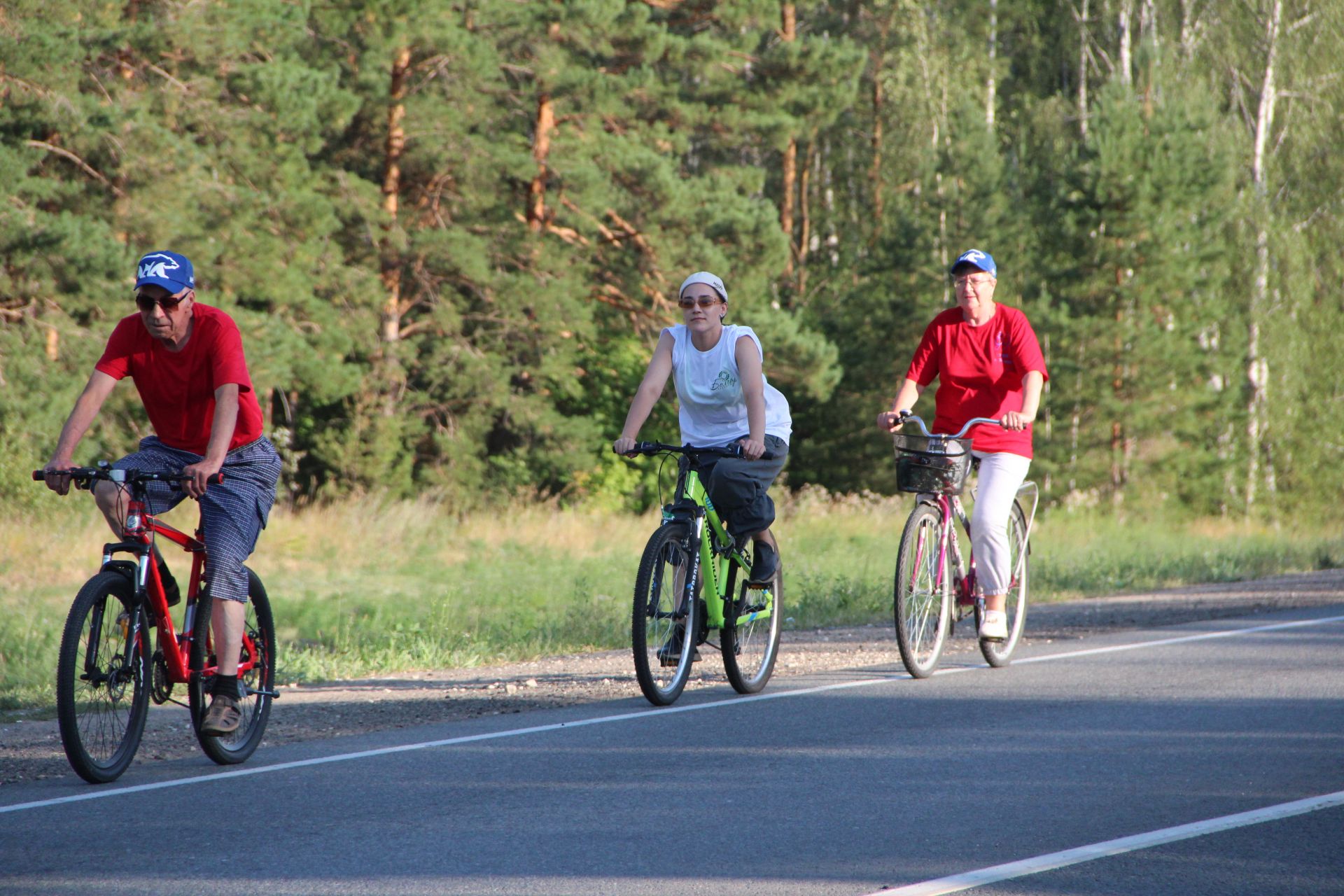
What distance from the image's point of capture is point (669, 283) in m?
33.0

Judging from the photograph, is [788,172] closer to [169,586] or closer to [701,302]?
[701,302]

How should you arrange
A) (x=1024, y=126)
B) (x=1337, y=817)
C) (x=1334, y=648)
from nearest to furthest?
(x=1337, y=817) → (x=1334, y=648) → (x=1024, y=126)

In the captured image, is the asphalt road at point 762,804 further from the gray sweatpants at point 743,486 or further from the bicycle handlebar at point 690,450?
the bicycle handlebar at point 690,450

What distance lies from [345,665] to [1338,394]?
85.0 ft

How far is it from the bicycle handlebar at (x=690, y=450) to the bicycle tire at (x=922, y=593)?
3.54ft

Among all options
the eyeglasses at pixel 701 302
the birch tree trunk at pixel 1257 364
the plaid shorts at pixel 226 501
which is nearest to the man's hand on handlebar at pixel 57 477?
the plaid shorts at pixel 226 501

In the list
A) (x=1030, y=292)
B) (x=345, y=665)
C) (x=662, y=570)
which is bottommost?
(x=345, y=665)

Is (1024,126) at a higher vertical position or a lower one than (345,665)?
higher

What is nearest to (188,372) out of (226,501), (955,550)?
(226,501)

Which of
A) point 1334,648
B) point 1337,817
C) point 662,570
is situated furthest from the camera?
point 1334,648

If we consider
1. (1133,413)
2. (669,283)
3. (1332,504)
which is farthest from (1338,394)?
(669,283)

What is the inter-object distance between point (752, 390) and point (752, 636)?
1.50 metres

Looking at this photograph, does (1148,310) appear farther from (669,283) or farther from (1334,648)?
(1334,648)

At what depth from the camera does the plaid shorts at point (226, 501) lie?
6434 mm
